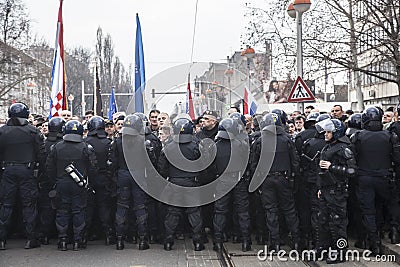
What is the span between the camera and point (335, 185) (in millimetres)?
8539

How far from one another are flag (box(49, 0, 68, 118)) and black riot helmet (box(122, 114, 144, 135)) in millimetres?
4051

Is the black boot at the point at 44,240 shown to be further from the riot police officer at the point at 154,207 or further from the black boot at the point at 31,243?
the riot police officer at the point at 154,207

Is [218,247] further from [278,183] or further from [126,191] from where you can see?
[126,191]

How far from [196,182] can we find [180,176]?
32cm

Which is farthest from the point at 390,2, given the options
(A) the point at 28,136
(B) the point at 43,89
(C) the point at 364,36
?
(B) the point at 43,89

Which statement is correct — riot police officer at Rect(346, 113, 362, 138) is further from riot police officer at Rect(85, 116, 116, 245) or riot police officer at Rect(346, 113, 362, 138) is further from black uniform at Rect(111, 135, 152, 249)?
riot police officer at Rect(85, 116, 116, 245)

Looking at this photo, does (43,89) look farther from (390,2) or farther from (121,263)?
(121,263)

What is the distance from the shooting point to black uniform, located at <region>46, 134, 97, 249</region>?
9.74 m

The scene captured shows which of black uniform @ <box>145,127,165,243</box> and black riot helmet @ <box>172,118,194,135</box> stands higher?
black riot helmet @ <box>172,118,194,135</box>

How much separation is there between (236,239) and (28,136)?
3839mm

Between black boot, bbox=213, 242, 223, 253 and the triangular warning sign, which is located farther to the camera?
the triangular warning sign

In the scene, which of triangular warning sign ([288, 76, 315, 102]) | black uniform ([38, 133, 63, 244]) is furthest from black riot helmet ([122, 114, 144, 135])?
triangular warning sign ([288, 76, 315, 102])

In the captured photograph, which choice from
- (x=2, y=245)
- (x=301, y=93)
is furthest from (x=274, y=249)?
(x=301, y=93)

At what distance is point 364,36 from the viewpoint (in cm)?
2102
